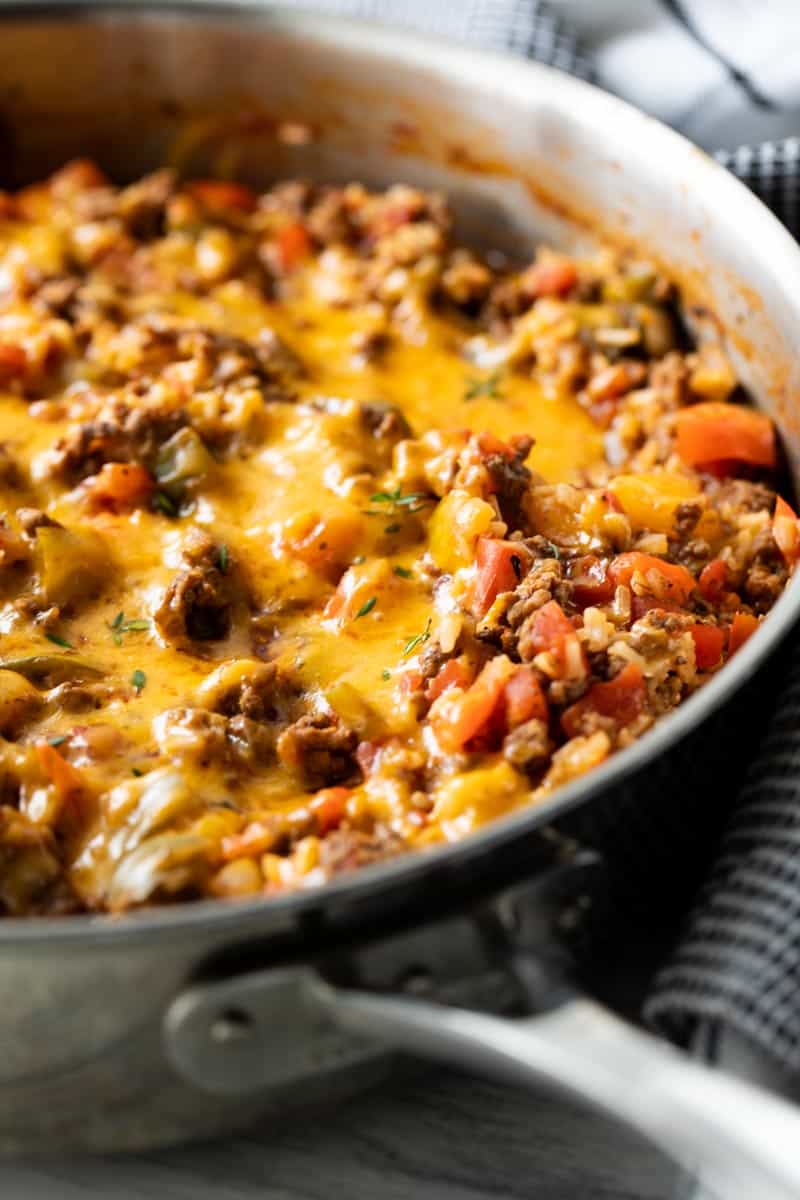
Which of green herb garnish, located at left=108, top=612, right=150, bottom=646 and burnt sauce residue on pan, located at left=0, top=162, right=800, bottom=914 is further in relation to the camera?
green herb garnish, located at left=108, top=612, right=150, bottom=646

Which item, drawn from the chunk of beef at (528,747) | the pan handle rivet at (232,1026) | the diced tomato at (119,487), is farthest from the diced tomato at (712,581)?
the pan handle rivet at (232,1026)

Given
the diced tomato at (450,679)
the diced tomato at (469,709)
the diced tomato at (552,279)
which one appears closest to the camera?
the diced tomato at (469,709)

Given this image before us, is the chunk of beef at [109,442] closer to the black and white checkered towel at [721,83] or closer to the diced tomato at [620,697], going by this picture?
the diced tomato at [620,697]

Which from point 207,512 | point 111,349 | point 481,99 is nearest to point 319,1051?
point 207,512

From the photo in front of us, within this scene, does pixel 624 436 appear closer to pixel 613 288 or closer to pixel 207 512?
pixel 613 288

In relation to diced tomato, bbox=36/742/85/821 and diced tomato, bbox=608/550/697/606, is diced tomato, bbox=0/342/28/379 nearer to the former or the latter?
diced tomato, bbox=36/742/85/821

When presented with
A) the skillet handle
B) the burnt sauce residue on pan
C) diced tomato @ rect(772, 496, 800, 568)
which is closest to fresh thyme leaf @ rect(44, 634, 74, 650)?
the burnt sauce residue on pan
